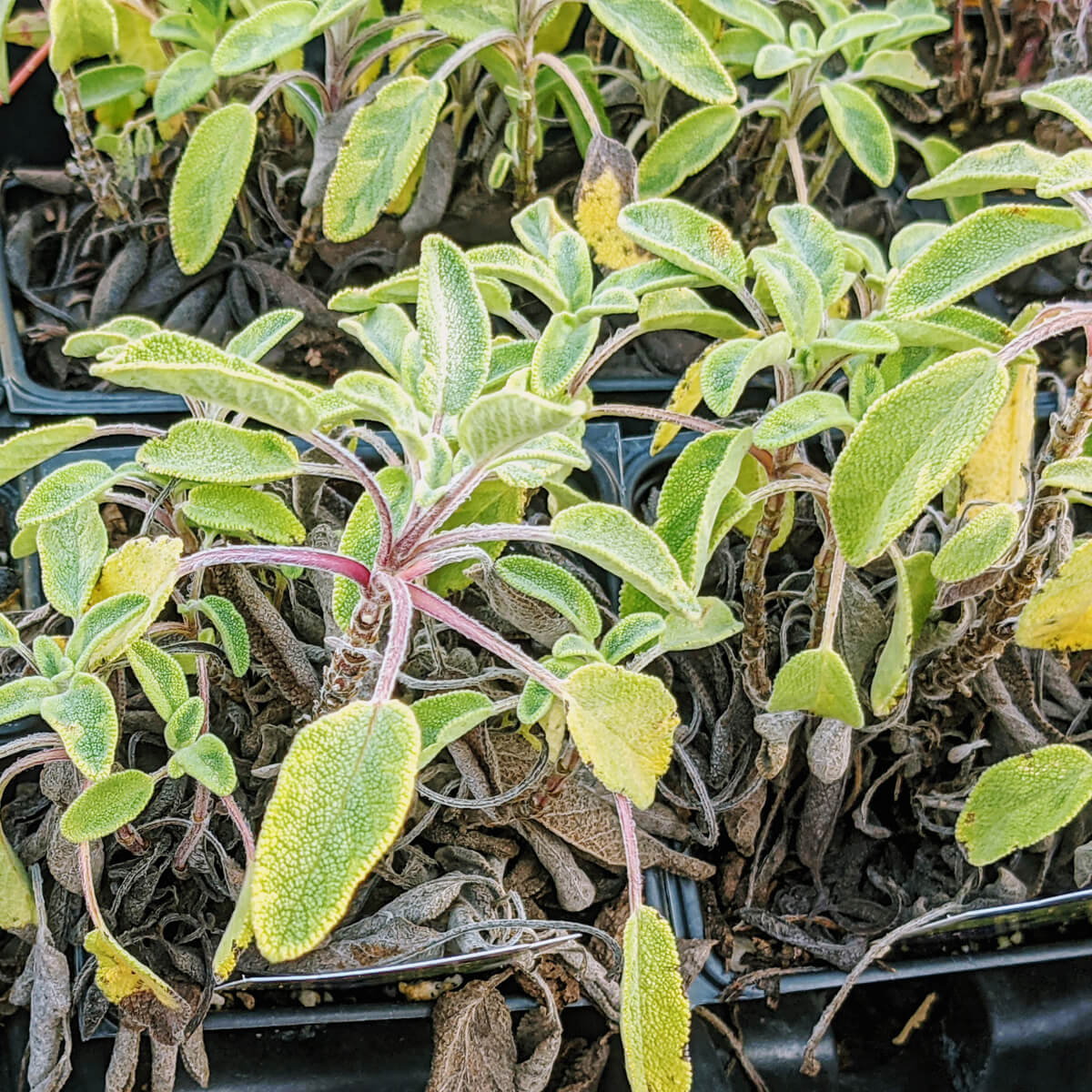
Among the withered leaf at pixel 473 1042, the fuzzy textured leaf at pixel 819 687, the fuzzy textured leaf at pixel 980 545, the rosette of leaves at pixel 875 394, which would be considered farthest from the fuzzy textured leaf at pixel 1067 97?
the withered leaf at pixel 473 1042

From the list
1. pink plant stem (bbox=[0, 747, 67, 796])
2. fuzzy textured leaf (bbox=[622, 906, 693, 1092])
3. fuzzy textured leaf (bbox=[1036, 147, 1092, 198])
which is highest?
fuzzy textured leaf (bbox=[1036, 147, 1092, 198])

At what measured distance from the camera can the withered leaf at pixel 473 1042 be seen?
729 millimetres

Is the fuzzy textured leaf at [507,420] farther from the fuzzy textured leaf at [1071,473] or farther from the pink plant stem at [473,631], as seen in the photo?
the fuzzy textured leaf at [1071,473]

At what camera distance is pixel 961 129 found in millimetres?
1452

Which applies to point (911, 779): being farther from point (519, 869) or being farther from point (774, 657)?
point (519, 869)

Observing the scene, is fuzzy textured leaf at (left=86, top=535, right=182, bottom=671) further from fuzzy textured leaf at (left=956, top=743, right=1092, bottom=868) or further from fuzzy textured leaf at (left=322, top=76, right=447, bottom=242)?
fuzzy textured leaf at (left=956, top=743, right=1092, bottom=868)

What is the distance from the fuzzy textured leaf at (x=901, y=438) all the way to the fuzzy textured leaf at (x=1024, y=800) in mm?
247

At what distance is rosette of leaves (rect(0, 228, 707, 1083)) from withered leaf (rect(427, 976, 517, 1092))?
202 mm

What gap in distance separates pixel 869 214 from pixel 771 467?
0.75 metres

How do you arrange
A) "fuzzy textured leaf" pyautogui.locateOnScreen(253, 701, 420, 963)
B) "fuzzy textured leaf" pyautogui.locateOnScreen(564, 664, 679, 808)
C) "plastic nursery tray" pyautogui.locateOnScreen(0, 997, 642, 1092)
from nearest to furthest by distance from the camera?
1. "fuzzy textured leaf" pyautogui.locateOnScreen(253, 701, 420, 963)
2. "fuzzy textured leaf" pyautogui.locateOnScreen(564, 664, 679, 808)
3. "plastic nursery tray" pyautogui.locateOnScreen(0, 997, 642, 1092)

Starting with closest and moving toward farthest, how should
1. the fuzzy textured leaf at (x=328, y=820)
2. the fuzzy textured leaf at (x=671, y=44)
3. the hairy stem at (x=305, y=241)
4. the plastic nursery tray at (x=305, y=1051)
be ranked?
1. the fuzzy textured leaf at (x=328, y=820)
2. the plastic nursery tray at (x=305, y=1051)
3. the fuzzy textured leaf at (x=671, y=44)
4. the hairy stem at (x=305, y=241)

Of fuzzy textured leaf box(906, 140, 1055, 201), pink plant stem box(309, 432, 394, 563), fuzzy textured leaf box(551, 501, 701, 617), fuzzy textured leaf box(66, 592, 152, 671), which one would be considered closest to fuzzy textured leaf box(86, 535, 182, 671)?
fuzzy textured leaf box(66, 592, 152, 671)

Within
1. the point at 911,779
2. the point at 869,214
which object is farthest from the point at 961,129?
the point at 911,779

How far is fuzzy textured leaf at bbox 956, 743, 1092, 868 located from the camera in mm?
674
